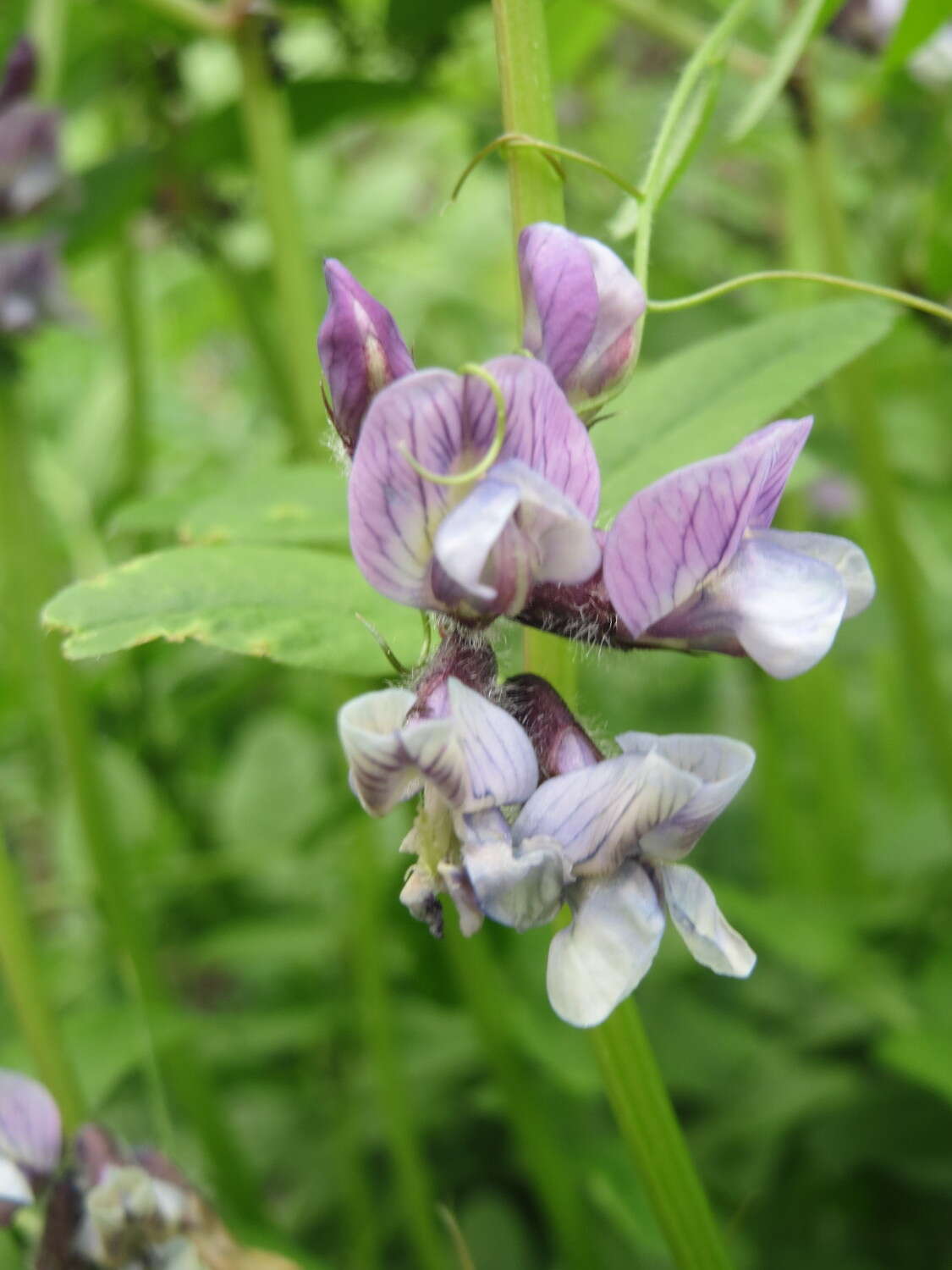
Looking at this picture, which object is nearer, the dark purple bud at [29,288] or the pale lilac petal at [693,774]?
the pale lilac petal at [693,774]

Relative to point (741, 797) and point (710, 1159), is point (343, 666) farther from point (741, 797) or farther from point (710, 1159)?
point (741, 797)

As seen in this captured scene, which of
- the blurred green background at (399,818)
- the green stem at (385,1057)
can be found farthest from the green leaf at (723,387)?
the green stem at (385,1057)

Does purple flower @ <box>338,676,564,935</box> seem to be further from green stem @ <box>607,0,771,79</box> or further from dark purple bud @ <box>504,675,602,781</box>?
green stem @ <box>607,0,771,79</box>

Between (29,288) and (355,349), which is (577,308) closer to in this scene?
(355,349)

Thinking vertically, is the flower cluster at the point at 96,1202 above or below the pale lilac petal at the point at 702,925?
below

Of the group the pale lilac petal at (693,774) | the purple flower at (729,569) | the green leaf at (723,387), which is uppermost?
the purple flower at (729,569)

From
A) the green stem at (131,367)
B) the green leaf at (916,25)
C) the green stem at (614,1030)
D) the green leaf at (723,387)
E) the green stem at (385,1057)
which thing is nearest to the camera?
the green stem at (614,1030)

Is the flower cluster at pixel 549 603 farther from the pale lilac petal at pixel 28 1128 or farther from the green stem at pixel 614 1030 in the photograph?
the pale lilac petal at pixel 28 1128
